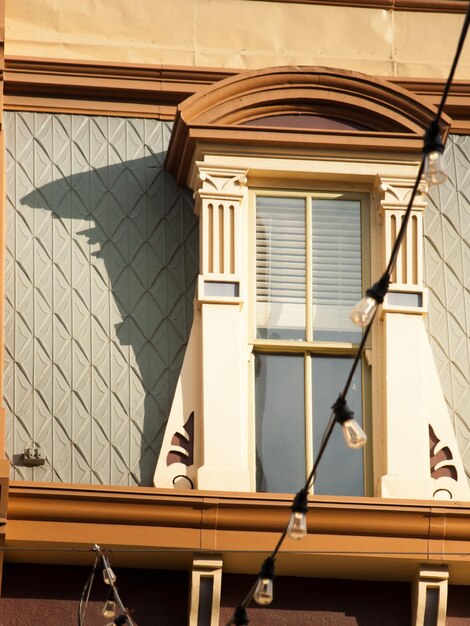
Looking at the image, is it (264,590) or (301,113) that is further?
(301,113)

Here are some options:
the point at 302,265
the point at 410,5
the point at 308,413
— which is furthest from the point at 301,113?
the point at 308,413

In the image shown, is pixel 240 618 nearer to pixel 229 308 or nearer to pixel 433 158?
pixel 229 308

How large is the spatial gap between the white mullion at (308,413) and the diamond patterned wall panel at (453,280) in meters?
1.00

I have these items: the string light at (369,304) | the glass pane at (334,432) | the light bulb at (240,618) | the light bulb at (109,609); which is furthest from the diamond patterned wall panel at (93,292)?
the string light at (369,304)

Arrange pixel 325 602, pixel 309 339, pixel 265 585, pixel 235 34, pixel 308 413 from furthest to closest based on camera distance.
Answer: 1. pixel 235 34
2. pixel 309 339
3. pixel 308 413
4. pixel 325 602
5. pixel 265 585

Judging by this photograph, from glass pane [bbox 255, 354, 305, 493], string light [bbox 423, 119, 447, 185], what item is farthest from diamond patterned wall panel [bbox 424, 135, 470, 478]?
string light [bbox 423, 119, 447, 185]

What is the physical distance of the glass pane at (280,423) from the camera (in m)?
13.3

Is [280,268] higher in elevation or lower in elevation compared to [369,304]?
higher

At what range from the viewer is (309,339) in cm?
1363

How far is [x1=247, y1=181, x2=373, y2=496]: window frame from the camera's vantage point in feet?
44.0

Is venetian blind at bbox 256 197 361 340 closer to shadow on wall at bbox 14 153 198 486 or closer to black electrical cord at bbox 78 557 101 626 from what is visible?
shadow on wall at bbox 14 153 198 486

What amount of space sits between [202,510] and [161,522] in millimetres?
294

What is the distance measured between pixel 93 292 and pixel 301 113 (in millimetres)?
2133

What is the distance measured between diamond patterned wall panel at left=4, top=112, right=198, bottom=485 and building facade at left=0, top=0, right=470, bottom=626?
0.02 m
